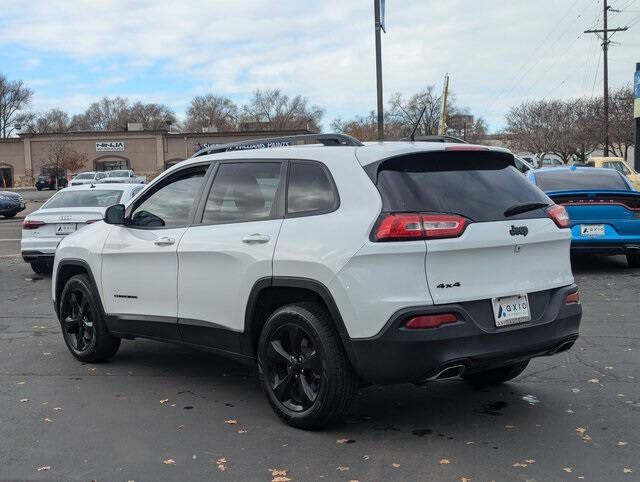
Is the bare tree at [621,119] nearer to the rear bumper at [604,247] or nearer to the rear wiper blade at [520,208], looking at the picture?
the rear bumper at [604,247]

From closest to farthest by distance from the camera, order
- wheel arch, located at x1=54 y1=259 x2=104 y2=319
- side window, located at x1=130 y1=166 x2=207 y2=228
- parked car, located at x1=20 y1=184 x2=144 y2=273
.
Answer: side window, located at x1=130 y1=166 x2=207 y2=228 < wheel arch, located at x1=54 y1=259 x2=104 y2=319 < parked car, located at x1=20 y1=184 x2=144 y2=273

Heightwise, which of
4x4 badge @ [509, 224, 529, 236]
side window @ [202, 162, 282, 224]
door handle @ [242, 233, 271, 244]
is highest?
side window @ [202, 162, 282, 224]

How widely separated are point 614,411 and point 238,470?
101 inches

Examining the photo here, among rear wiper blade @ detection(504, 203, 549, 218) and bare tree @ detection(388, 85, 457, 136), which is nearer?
rear wiper blade @ detection(504, 203, 549, 218)

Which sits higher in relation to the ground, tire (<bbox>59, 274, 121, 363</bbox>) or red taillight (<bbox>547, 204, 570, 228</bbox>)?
red taillight (<bbox>547, 204, 570, 228</bbox>)

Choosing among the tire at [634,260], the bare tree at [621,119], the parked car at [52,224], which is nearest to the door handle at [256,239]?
the parked car at [52,224]

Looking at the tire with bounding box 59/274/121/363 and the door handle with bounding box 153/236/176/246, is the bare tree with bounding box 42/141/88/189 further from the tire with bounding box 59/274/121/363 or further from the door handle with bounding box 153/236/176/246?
the door handle with bounding box 153/236/176/246

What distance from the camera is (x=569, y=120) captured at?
62719 millimetres

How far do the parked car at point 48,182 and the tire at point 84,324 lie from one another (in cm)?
5600

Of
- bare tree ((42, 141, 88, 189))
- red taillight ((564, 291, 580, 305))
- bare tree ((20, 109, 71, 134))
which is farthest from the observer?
bare tree ((20, 109, 71, 134))

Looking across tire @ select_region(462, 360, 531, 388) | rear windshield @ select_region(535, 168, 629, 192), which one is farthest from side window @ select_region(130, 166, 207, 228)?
rear windshield @ select_region(535, 168, 629, 192)

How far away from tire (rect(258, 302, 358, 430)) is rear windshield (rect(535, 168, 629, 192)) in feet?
23.9

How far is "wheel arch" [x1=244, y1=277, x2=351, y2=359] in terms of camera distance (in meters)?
4.24

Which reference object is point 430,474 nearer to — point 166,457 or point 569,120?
point 166,457
